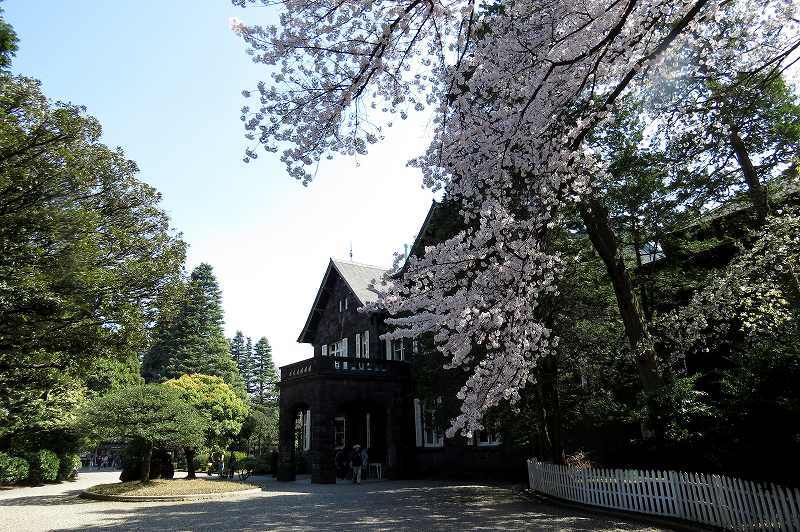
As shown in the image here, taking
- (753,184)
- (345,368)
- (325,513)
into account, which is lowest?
(325,513)

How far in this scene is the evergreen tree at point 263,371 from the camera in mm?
75250

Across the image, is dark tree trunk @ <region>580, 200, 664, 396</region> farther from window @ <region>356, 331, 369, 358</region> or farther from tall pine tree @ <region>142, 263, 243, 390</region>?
tall pine tree @ <region>142, 263, 243, 390</region>

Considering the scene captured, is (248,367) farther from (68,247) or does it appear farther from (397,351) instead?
(68,247)

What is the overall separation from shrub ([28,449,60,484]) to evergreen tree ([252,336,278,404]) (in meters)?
46.1

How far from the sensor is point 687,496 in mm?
9648

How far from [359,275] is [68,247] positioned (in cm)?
Result: 1981

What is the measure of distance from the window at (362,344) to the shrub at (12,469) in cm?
1806

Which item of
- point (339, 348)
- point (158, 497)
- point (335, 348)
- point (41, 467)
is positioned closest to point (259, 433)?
point (335, 348)

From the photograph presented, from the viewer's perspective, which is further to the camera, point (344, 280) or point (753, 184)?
point (344, 280)

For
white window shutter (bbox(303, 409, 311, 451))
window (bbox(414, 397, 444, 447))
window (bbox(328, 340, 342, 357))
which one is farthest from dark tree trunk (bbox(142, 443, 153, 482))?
window (bbox(328, 340, 342, 357))

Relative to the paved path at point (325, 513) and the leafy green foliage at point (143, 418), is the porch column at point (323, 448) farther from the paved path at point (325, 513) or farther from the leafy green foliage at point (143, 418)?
the leafy green foliage at point (143, 418)

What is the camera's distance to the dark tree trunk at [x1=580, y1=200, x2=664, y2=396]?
1359cm

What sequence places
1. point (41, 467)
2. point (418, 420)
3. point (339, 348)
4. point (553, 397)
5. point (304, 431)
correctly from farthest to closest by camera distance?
point (339, 348) < point (304, 431) < point (41, 467) < point (418, 420) < point (553, 397)

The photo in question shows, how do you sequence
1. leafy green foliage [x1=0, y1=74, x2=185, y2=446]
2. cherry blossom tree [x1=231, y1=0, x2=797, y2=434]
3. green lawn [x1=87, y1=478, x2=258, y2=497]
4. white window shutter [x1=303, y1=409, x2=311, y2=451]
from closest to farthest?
1. cherry blossom tree [x1=231, y1=0, x2=797, y2=434]
2. leafy green foliage [x1=0, y1=74, x2=185, y2=446]
3. green lawn [x1=87, y1=478, x2=258, y2=497]
4. white window shutter [x1=303, y1=409, x2=311, y2=451]
